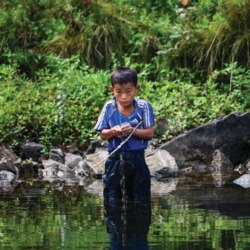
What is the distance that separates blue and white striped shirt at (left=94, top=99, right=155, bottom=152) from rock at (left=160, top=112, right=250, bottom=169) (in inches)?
122

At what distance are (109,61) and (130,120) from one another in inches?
259

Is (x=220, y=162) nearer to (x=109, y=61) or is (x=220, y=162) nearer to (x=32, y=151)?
(x=32, y=151)

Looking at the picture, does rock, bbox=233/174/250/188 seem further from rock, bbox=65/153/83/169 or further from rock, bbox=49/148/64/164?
rock, bbox=49/148/64/164

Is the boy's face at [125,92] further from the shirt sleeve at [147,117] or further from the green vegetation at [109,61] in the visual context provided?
the green vegetation at [109,61]

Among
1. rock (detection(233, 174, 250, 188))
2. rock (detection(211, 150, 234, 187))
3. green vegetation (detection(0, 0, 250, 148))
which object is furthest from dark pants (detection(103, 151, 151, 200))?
green vegetation (detection(0, 0, 250, 148))

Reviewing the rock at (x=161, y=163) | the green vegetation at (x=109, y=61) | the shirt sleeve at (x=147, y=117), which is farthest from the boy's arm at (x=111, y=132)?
the green vegetation at (x=109, y=61)

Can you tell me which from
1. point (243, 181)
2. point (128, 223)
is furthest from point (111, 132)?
point (243, 181)

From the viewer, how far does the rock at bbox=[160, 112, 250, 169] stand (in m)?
11.0

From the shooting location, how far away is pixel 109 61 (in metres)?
14.3

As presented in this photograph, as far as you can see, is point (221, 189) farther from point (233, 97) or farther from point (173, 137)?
point (233, 97)

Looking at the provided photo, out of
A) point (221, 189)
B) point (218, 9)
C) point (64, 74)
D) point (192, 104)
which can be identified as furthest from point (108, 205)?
point (218, 9)

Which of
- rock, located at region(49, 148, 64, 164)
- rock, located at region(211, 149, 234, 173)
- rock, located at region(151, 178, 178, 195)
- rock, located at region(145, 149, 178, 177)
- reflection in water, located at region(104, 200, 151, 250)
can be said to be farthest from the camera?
rock, located at region(49, 148, 64, 164)

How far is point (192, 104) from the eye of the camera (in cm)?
1233

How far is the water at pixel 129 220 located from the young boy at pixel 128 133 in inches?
9.3
